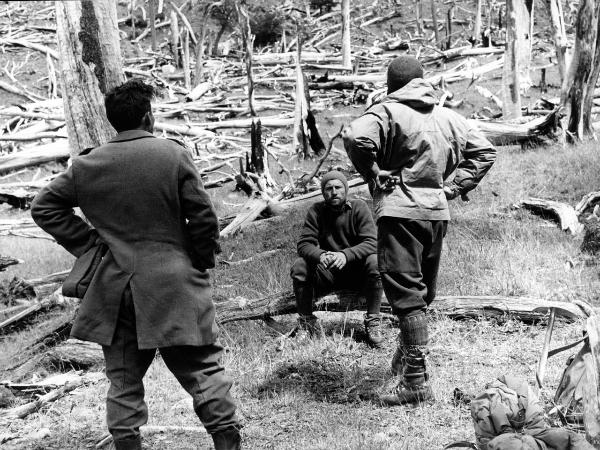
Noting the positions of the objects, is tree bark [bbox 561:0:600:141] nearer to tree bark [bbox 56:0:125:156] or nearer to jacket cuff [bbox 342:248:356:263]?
jacket cuff [bbox 342:248:356:263]

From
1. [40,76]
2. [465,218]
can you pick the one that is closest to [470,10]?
[40,76]

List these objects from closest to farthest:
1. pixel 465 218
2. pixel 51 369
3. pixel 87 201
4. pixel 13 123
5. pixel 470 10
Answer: pixel 87 201 < pixel 51 369 < pixel 465 218 < pixel 13 123 < pixel 470 10

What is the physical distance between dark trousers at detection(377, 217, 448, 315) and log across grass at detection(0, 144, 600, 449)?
75 cm

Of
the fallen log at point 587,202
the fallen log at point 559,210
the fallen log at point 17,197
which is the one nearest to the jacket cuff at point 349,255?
the fallen log at point 559,210

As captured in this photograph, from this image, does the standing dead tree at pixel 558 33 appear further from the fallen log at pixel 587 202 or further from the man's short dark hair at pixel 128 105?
the man's short dark hair at pixel 128 105

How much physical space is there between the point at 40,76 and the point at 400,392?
93.6 feet

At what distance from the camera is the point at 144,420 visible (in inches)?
165

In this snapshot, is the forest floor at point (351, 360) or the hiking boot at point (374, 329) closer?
the forest floor at point (351, 360)

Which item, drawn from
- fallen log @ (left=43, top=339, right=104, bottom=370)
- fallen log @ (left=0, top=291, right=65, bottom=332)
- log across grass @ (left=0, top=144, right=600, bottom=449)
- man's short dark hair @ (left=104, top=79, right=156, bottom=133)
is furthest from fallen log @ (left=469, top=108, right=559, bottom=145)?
man's short dark hair @ (left=104, top=79, right=156, bottom=133)

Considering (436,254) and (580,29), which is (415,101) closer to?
(436,254)

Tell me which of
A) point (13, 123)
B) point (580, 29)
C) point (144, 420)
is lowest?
point (13, 123)

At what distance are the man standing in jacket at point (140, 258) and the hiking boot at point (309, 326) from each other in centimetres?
257

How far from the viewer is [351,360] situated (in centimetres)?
632

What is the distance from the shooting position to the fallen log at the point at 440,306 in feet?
22.1
